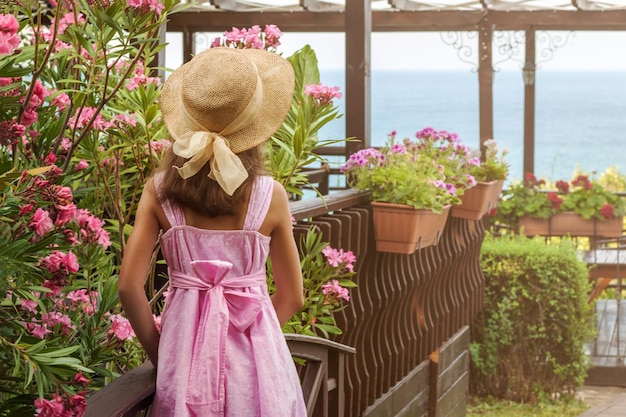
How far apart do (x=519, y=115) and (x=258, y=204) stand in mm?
56205

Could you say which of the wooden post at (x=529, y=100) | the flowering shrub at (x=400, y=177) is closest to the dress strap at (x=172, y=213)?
the flowering shrub at (x=400, y=177)

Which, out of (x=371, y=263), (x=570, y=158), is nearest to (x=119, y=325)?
(x=371, y=263)

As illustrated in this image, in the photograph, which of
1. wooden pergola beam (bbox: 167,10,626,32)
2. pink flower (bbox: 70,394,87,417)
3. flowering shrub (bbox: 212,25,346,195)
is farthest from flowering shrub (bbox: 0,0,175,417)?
wooden pergola beam (bbox: 167,10,626,32)

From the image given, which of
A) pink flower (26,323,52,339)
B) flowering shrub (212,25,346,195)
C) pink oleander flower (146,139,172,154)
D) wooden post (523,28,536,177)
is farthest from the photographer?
wooden post (523,28,536,177)

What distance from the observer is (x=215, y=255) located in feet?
7.05

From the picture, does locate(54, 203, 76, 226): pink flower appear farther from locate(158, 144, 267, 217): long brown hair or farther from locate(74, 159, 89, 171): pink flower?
locate(74, 159, 89, 171): pink flower

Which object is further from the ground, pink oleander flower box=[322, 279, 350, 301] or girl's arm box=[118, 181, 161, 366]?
girl's arm box=[118, 181, 161, 366]

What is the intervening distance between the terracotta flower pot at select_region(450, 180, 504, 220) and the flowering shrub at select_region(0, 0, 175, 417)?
10.2 ft

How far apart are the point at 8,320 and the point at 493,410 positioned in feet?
21.0

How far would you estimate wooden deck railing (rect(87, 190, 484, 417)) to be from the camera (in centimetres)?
425

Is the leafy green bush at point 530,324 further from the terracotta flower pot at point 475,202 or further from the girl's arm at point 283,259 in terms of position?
the girl's arm at point 283,259

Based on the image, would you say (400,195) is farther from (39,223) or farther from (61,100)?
(39,223)

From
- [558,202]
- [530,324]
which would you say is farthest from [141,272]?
[558,202]

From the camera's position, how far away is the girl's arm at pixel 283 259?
2.21 m
